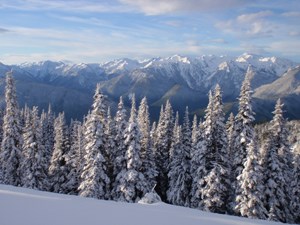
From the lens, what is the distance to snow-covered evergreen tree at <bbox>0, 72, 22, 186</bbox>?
133 feet

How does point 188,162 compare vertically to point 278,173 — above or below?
below

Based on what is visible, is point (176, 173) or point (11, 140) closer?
point (11, 140)

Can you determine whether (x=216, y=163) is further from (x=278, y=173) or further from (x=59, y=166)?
(x=59, y=166)

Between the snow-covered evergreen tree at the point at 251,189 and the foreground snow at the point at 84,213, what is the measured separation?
1729cm

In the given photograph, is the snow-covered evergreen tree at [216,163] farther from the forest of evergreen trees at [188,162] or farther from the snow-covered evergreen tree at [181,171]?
the snow-covered evergreen tree at [181,171]

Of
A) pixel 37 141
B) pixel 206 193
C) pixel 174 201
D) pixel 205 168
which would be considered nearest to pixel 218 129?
pixel 205 168

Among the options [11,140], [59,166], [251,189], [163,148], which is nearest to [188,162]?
[163,148]

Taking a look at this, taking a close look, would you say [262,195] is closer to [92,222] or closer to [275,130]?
[275,130]

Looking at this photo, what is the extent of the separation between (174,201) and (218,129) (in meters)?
11.8

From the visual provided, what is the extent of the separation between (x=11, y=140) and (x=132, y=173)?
16342mm

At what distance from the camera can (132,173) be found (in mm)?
35969

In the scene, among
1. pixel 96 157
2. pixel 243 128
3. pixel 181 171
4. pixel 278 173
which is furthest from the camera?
pixel 181 171

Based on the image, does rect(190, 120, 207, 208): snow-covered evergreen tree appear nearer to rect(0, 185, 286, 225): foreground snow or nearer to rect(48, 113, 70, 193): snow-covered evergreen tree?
rect(48, 113, 70, 193): snow-covered evergreen tree

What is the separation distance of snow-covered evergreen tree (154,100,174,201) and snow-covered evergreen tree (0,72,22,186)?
1784 cm
